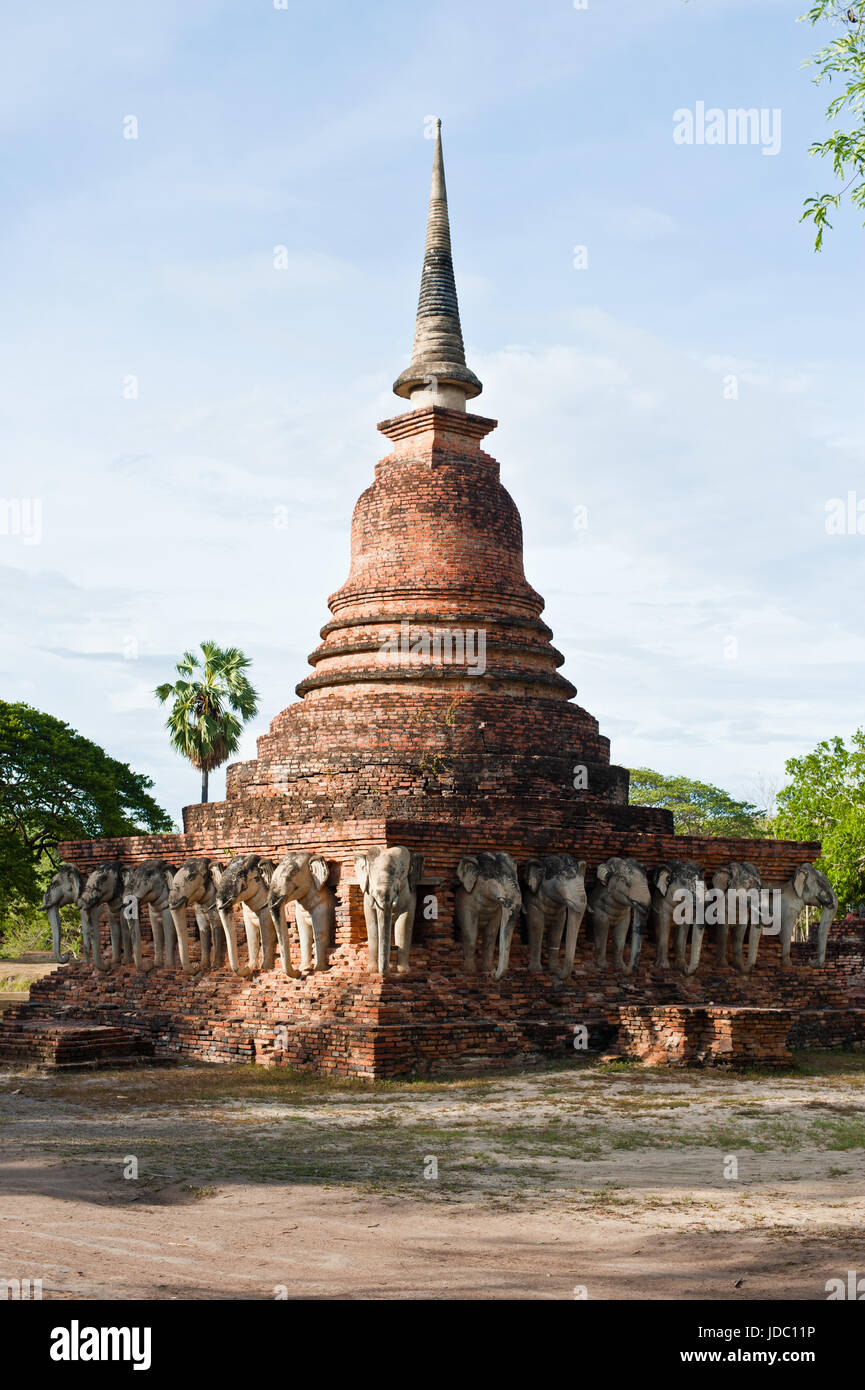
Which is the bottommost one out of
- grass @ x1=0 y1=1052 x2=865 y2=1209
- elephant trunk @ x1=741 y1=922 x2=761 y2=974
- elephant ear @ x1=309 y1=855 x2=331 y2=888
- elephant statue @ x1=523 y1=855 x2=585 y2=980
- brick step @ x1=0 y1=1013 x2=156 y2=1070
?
grass @ x1=0 y1=1052 x2=865 y2=1209

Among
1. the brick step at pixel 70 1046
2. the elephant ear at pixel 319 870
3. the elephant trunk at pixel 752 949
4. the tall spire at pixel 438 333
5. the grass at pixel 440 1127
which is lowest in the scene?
the grass at pixel 440 1127

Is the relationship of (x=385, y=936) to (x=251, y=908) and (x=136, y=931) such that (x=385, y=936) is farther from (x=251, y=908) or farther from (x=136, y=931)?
(x=136, y=931)

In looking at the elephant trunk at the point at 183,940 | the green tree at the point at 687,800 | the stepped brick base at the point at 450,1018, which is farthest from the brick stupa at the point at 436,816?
the green tree at the point at 687,800

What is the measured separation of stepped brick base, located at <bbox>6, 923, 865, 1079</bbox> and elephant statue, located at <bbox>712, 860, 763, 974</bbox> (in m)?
0.32

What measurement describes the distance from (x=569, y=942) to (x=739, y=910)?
3436mm

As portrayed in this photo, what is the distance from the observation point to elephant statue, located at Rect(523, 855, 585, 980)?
17250mm

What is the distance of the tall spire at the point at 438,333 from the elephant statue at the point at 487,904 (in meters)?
10.0

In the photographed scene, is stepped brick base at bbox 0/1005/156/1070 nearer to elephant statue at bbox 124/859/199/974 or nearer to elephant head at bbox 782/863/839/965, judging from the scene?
elephant statue at bbox 124/859/199/974

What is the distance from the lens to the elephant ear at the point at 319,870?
16859 millimetres

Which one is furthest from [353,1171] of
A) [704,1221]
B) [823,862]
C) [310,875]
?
[823,862]

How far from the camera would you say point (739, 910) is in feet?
64.2

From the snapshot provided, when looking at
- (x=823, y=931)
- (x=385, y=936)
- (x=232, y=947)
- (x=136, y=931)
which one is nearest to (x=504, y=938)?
(x=385, y=936)

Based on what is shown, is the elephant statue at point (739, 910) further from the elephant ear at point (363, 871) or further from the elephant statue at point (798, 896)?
the elephant ear at point (363, 871)

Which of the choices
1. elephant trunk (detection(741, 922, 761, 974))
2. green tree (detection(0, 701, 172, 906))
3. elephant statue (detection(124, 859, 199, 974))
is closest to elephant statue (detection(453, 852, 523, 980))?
elephant trunk (detection(741, 922, 761, 974))
